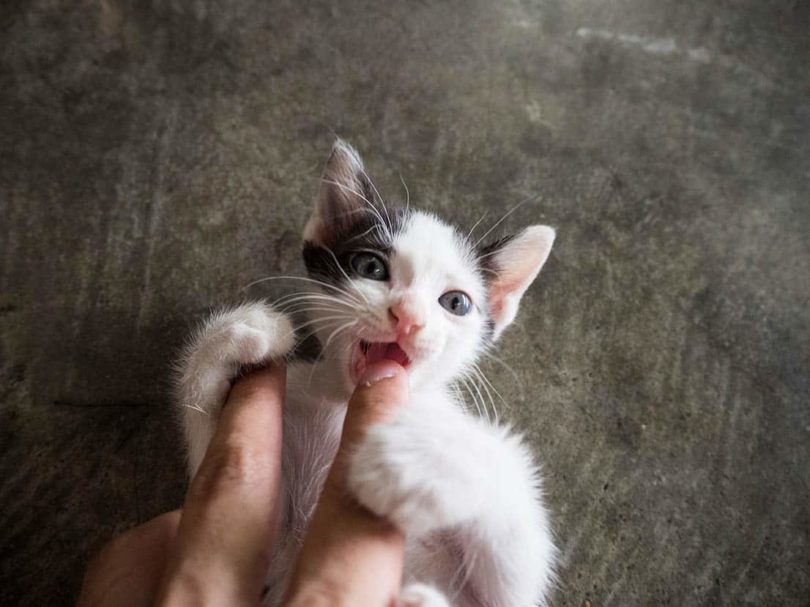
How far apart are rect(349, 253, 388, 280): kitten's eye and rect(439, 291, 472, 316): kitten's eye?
137 millimetres

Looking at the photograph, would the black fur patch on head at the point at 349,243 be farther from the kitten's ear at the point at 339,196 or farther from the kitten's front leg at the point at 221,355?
the kitten's front leg at the point at 221,355

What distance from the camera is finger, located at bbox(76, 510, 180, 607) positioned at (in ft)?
3.60

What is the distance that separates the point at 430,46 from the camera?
2102 mm

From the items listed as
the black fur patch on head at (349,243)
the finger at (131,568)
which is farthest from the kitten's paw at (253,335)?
the finger at (131,568)

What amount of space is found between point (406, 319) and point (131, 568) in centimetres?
74

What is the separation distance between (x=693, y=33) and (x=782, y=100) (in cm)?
44

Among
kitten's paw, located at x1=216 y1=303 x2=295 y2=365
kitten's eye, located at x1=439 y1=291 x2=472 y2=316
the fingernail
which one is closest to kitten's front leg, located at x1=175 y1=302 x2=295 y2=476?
kitten's paw, located at x1=216 y1=303 x2=295 y2=365

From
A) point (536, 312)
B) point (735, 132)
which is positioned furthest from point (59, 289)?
point (735, 132)

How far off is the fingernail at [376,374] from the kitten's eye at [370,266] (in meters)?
0.20

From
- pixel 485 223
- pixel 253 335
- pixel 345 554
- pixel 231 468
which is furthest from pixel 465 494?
pixel 485 223

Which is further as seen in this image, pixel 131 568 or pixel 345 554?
pixel 131 568

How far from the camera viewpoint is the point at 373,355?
118 cm

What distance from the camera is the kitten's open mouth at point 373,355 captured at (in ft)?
3.80

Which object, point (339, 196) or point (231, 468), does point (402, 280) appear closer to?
point (339, 196)
